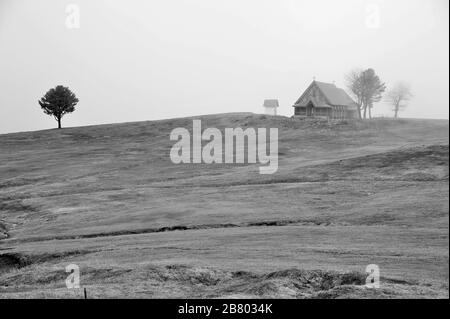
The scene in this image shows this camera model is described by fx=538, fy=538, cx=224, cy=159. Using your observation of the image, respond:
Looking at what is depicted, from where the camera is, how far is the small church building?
152 metres

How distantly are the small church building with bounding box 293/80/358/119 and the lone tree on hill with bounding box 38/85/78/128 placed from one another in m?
63.6

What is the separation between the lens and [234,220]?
172 feet

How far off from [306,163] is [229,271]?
5697 cm

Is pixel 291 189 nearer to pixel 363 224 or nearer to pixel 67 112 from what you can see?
pixel 363 224

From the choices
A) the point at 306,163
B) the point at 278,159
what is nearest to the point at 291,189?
the point at 306,163

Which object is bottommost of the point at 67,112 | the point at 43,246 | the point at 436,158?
the point at 43,246

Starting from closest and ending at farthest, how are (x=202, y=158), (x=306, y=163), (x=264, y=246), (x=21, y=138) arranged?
(x=264, y=246) → (x=306, y=163) → (x=202, y=158) → (x=21, y=138)

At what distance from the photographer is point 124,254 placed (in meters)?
39.6
